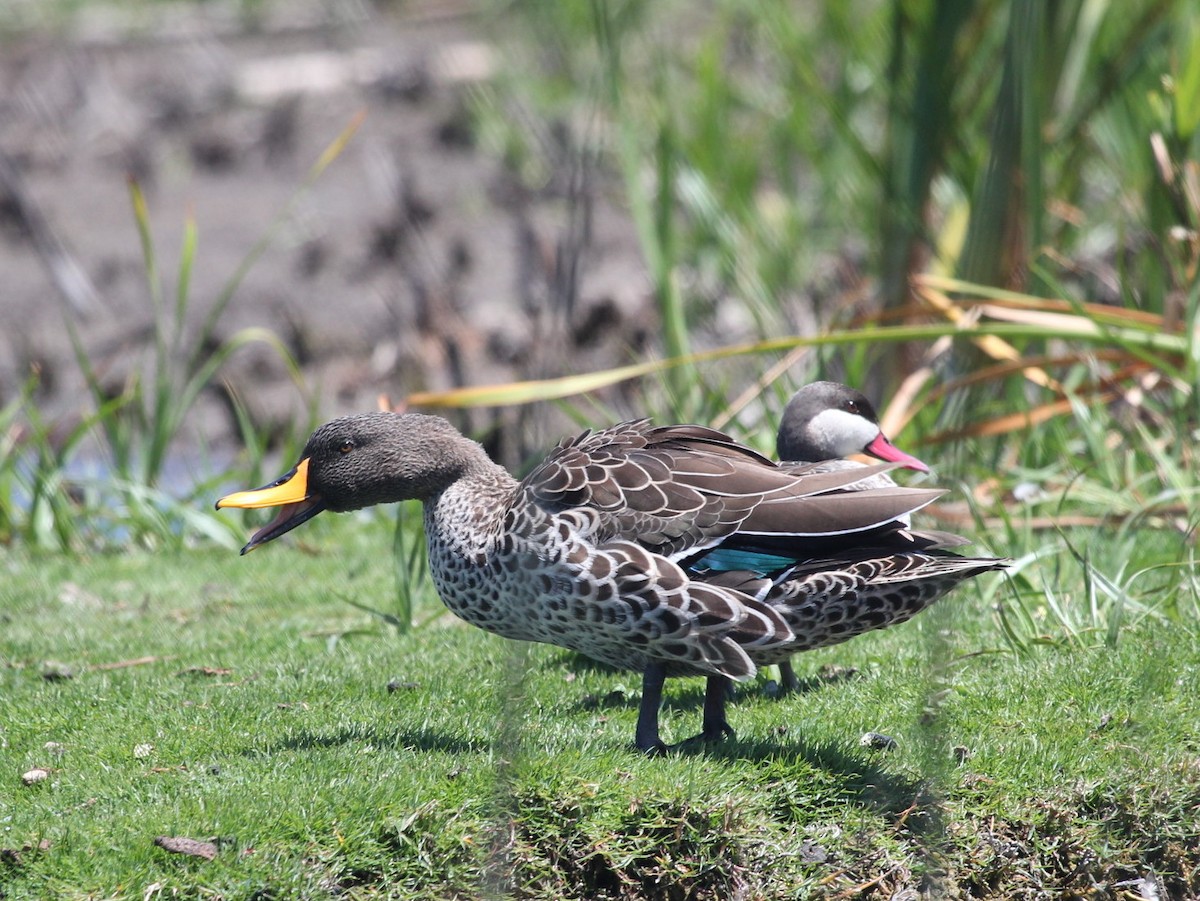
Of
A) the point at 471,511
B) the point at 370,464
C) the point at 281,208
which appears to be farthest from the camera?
the point at 281,208

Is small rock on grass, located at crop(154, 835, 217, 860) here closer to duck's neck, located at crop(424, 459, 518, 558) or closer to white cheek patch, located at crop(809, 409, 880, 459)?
duck's neck, located at crop(424, 459, 518, 558)

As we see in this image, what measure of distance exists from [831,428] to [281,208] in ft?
23.7

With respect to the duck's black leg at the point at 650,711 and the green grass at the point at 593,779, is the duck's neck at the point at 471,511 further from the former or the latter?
the duck's black leg at the point at 650,711

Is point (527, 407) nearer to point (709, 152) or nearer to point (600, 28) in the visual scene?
point (709, 152)

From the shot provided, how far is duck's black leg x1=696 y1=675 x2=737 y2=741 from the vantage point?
4141 mm

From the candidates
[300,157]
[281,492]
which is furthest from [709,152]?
[281,492]

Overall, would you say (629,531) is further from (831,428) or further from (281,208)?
(281,208)

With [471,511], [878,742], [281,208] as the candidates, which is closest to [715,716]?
[878,742]

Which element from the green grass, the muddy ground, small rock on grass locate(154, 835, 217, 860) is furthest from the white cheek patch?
the muddy ground

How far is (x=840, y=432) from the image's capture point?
5.26m

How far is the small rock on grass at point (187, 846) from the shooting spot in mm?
→ 3535

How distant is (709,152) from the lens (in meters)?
8.87

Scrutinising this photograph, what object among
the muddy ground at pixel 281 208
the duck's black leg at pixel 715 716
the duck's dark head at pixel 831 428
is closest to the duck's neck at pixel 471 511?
the duck's black leg at pixel 715 716

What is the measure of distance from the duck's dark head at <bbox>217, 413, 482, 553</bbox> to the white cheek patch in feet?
4.61
